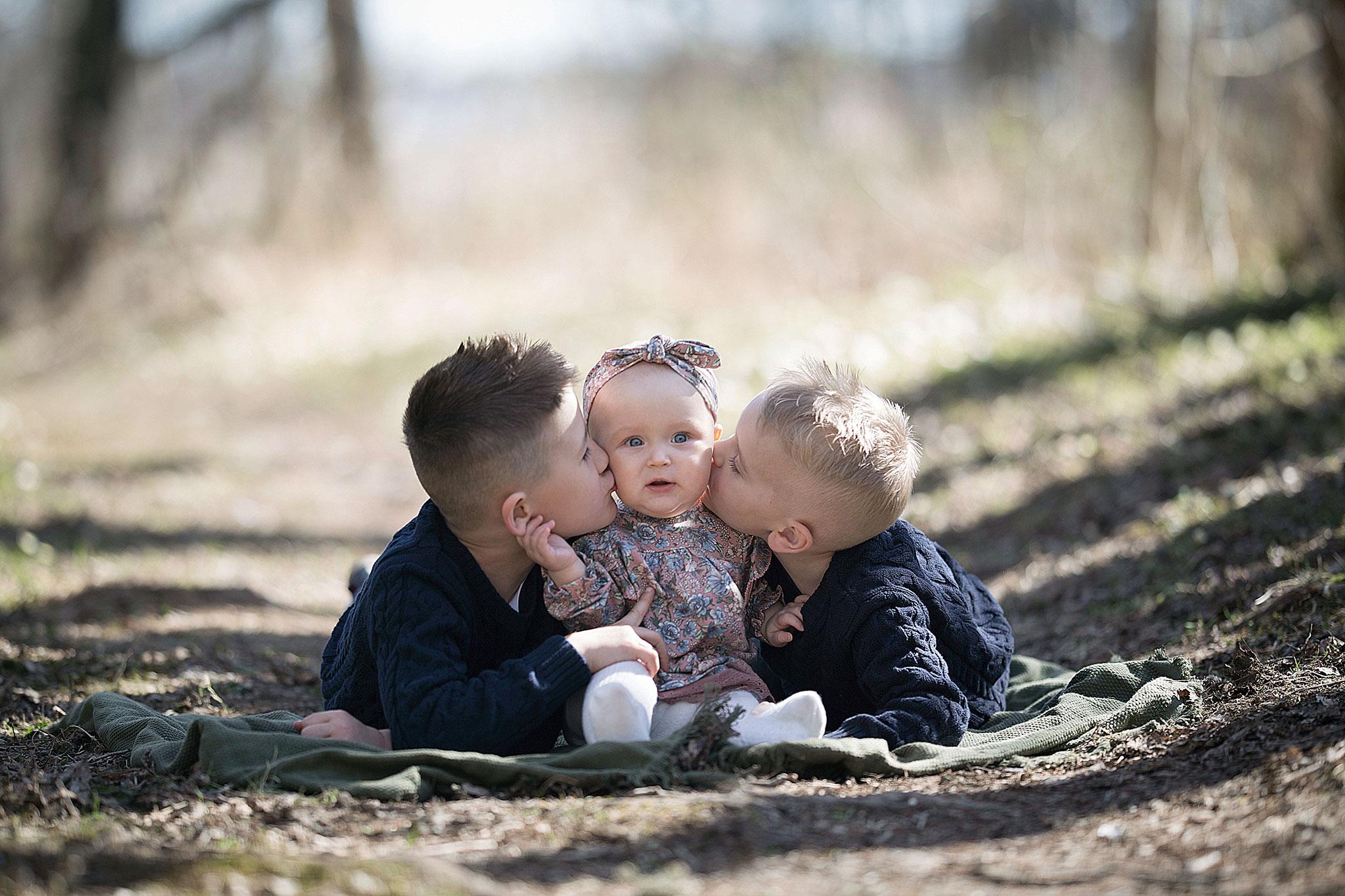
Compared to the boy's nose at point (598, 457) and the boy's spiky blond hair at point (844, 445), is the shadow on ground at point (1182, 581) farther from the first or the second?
the boy's nose at point (598, 457)

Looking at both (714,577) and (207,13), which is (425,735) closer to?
(714,577)

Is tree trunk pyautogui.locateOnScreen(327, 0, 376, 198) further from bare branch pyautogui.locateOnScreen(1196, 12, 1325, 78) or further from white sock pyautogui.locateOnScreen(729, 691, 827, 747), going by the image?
white sock pyautogui.locateOnScreen(729, 691, 827, 747)

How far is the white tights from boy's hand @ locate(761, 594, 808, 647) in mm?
260

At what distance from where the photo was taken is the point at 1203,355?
8055mm

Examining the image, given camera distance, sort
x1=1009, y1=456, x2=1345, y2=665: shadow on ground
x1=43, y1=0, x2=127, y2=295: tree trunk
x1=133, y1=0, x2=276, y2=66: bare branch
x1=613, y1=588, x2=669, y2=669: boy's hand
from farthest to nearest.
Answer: x1=133, y1=0, x2=276, y2=66: bare branch → x1=43, y1=0, x2=127, y2=295: tree trunk → x1=1009, y1=456, x2=1345, y2=665: shadow on ground → x1=613, y1=588, x2=669, y2=669: boy's hand

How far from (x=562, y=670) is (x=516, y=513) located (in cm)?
44

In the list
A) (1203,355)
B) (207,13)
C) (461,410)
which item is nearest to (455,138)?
(207,13)

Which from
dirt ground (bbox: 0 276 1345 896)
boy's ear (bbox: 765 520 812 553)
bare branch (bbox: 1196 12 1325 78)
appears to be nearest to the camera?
dirt ground (bbox: 0 276 1345 896)

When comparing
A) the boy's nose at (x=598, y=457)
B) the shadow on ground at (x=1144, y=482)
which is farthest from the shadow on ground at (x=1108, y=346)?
the boy's nose at (x=598, y=457)

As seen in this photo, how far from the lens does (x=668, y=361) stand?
3131mm

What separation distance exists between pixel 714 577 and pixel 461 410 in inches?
33.1

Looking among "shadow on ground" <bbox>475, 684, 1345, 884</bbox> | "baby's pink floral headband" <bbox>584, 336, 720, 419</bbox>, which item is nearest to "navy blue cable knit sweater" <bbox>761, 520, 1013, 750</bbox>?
"shadow on ground" <bbox>475, 684, 1345, 884</bbox>

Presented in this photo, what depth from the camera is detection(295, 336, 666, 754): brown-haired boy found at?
290 centimetres

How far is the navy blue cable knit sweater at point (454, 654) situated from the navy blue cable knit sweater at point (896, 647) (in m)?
0.74
